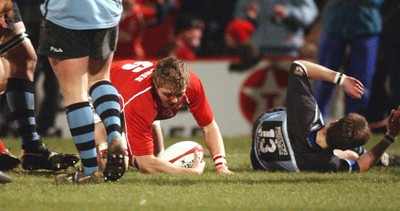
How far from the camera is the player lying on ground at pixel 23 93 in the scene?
308 inches

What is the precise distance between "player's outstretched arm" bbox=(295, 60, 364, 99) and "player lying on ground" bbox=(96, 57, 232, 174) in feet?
2.98

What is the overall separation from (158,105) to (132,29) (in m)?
6.10

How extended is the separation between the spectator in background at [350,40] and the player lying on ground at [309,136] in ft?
8.63

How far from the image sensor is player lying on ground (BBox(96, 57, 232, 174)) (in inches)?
287

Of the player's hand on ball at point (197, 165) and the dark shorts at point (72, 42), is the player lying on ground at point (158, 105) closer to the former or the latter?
the player's hand on ball at point (197, 165)

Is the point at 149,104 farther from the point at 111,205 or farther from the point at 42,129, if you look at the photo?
the point at 42,129

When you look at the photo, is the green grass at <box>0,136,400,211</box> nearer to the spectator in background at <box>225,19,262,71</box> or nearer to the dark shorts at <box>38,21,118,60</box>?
the dark shorts at <box>38,21,118,60</box>

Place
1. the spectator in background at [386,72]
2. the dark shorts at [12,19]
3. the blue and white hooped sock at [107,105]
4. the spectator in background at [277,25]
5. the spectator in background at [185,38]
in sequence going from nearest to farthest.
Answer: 1. the blue and white hooped sock at [107,105]
2. the dark shorts at [12,19]
3. the spectator in background at [386,72]
4. the spectator in background at [185,38]
5. the spectator in background at [277,25]

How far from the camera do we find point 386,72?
1277 cm

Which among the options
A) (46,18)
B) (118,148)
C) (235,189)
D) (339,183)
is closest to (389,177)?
(339,183)

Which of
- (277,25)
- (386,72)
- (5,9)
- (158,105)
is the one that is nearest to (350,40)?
(386,72)

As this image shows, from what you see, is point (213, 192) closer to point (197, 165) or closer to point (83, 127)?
point (83, 127)

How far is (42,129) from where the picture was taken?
39.6 ft

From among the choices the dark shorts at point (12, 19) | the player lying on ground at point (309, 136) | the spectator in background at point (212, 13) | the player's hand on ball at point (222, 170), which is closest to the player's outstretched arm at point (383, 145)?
the player lying on ground at point (309, 136)
